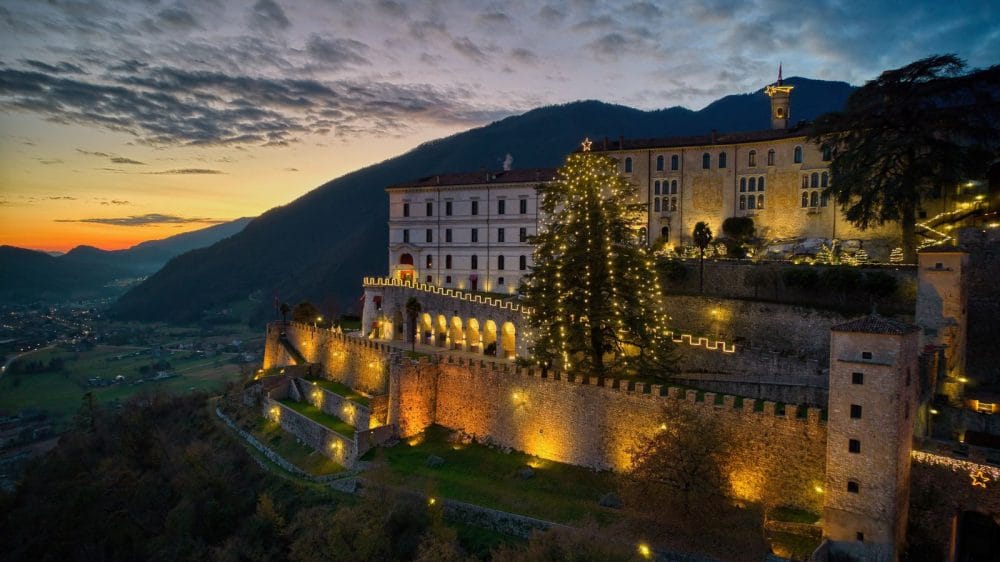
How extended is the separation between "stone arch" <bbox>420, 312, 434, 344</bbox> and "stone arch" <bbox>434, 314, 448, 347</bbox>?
53 centimetres

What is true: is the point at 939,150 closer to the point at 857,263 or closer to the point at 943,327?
the point at 857,263

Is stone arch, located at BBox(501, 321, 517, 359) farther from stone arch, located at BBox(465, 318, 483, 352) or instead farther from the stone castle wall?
the stone castle wall

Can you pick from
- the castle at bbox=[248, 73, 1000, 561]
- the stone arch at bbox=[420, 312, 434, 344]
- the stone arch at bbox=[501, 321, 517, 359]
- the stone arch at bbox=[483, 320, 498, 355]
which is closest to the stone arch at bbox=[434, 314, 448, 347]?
the castle at bbox=[248, 73, 1000, 561]

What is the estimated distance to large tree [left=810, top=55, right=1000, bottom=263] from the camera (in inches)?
1344

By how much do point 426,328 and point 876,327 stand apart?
3422 centimetres

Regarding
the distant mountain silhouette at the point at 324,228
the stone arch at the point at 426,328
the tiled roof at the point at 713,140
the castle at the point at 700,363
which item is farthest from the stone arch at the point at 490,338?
the distant mountain silhouette at the point at 324,228

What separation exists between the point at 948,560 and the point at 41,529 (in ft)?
169

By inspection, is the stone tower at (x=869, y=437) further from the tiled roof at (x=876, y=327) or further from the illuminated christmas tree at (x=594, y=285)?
the illuminated christmas tree at (x=594, y=285)

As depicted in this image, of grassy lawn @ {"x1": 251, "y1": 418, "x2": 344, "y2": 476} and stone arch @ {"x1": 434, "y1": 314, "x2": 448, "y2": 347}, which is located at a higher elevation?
stone arch @ {"x1": 434, "y1": 314, "x2": 448, "y2": 347}

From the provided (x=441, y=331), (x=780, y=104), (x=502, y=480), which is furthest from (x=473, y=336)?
(x=780, y=104)

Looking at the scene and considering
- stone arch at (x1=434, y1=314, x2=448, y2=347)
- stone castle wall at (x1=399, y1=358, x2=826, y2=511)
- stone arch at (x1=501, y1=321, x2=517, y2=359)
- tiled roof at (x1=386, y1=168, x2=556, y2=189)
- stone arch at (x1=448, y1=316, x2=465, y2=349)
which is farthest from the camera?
tiled roof at (x1=386, y1=168, x2=556, y2=189)

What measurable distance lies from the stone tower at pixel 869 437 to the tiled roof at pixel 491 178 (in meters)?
35.3

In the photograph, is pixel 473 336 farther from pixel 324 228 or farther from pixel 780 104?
pixel 324 228

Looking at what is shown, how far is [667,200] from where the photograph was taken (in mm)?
51594
